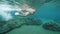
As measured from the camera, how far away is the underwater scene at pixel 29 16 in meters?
2.15

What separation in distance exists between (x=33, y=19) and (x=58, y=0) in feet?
1.33

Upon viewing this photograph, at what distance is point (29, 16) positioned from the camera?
2164mm

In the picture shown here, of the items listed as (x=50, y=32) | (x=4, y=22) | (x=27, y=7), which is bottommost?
(x=50, y=32)

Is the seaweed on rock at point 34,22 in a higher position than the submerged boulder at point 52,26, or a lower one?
higher

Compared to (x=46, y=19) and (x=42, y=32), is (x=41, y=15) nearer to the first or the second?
(x=46, y=19)

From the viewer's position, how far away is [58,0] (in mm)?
2172

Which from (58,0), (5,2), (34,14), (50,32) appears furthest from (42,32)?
(5,2)

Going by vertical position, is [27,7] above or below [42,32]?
above

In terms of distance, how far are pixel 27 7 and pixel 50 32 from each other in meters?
0.43

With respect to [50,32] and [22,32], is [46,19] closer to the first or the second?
[50,32]

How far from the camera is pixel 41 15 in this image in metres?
2.16

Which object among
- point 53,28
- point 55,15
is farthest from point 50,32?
point 55,15

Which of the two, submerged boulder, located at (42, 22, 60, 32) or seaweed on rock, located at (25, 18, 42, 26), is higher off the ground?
seaweed on rock, located at (25, 18, 42, 26)

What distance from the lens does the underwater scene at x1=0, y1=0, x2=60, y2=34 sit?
7.04ft
